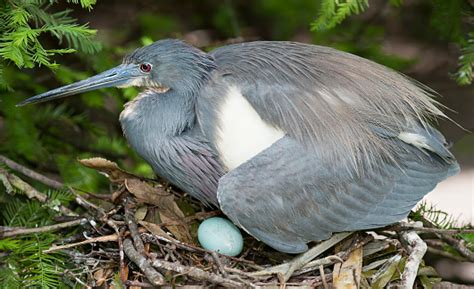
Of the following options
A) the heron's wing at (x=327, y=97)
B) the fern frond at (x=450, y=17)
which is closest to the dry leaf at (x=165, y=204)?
the heron's wing at (x=327, y=97)

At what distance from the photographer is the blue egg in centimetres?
286

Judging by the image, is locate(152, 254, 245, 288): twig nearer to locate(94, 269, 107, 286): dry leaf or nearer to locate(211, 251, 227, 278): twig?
locate(211, 251, 227, 278): twig

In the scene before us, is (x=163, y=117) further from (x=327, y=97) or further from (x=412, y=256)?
(x=412, y=256)

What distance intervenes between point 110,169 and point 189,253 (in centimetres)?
44

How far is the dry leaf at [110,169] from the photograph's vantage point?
301 cm

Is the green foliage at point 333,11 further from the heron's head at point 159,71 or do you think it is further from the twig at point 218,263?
the twig at point 218,263

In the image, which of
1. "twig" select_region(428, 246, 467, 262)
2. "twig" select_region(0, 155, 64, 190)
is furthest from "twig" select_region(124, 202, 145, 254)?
"twig" select_region(428, 246, 467, 262)

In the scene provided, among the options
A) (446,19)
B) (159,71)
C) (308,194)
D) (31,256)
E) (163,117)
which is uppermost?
(446,19)

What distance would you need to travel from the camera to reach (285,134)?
2.82 meters

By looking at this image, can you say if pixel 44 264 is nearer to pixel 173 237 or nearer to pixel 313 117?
pixel 173 237

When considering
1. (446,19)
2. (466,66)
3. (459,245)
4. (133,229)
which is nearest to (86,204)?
(133,229)

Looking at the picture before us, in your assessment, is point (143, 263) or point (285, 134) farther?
point (285, 134)

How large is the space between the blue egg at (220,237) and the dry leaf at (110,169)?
366mm

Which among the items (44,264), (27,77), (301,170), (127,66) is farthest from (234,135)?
(27,77)
